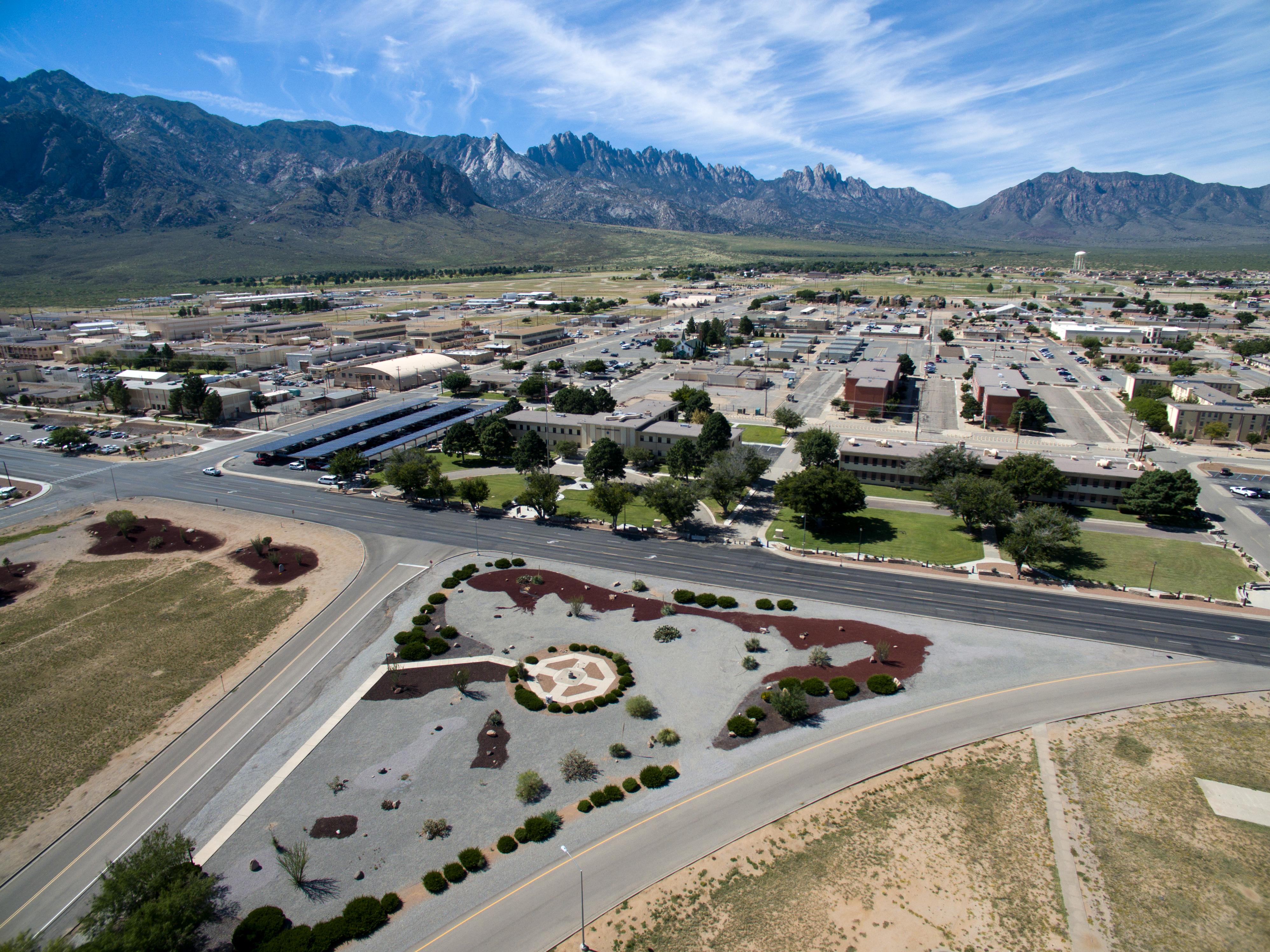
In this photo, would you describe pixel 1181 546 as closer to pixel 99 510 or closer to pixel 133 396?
pixel 99 510

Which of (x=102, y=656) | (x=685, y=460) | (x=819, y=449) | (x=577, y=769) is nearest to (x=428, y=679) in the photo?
(x=577, y=769)

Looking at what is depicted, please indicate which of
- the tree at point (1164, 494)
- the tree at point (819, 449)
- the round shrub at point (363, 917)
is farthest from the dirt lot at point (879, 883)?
the tree at point (819, 449)

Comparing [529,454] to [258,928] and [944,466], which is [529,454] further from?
[258,928]

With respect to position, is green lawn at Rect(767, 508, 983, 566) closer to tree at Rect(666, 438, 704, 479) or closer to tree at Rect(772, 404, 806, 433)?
tree at Rect(666, 438, 704, 479)

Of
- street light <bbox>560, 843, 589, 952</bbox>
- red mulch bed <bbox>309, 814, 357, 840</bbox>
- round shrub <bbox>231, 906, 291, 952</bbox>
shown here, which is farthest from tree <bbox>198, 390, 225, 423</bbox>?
street light <bbox>560, 843, 589, 952</bbox>

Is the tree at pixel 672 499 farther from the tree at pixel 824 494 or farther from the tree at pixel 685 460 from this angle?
the tree at pixel 685 460
